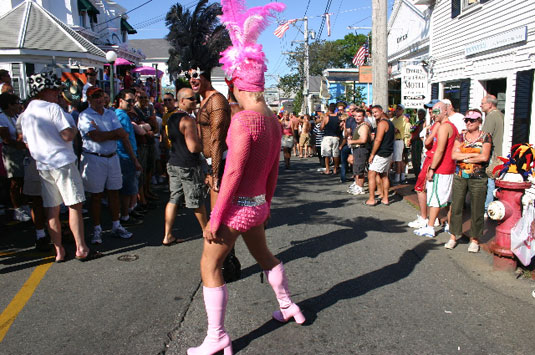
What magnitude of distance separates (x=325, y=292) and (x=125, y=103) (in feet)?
13.7

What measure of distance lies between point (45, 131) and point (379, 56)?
795cm

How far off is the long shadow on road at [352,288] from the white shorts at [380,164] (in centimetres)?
281

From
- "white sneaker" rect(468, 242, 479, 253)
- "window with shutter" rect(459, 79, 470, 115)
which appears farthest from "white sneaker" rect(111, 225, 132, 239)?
"window with shutter" rect(459, 79, 470, 115)

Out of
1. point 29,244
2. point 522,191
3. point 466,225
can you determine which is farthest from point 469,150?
point 29,244

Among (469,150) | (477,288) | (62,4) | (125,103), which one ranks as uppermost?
(62,4)

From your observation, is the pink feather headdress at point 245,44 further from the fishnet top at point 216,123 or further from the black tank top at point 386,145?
the black tank top at point 386,145

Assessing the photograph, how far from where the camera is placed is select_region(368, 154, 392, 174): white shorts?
26.0 feet

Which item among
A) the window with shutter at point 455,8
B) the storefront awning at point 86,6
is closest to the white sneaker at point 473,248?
the window with shutter at point 455,8

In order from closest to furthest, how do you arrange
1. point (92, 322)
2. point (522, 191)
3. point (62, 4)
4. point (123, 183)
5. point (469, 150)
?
point (92, 322) → point (522, 191) → point (469, 150) → point (123, 183) → point (62, 4)

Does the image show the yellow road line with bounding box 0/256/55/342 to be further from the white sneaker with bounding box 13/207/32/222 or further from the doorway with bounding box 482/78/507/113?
the doorway with bounding box 482/78/507/113

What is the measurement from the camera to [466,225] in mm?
6246

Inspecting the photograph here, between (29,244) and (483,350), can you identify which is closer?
(483,350)

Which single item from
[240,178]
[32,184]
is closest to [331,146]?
[32,184]

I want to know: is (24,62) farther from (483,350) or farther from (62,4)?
(483,350)
